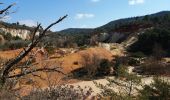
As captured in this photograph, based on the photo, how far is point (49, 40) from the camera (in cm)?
714

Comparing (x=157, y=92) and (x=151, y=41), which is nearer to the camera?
(x=157, y=92)

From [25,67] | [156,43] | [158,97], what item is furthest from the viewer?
[156,43]

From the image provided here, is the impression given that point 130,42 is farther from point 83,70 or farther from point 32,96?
point 32,96

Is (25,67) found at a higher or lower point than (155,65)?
higher

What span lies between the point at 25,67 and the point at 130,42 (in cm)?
6917

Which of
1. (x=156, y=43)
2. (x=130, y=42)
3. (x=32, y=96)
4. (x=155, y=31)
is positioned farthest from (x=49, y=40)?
(x=130, y=42)

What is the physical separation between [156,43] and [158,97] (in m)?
47.9

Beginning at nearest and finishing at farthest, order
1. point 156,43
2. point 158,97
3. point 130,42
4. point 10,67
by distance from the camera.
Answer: point 10,67
point 158,97
point 156,43
point 130,42

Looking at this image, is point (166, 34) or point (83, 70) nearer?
point (83, 70)

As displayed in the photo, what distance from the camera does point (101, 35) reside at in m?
98.9

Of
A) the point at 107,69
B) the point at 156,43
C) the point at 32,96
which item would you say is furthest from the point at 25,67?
the point at 156,43

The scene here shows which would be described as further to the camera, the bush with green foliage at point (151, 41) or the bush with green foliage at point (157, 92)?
the bush with green foliage at point (151, 41)

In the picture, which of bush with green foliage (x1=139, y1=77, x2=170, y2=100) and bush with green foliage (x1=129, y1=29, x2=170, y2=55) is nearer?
bush with green foliage (x1=139, y1=77, x2=170, y2=100)

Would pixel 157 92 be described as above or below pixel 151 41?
above
